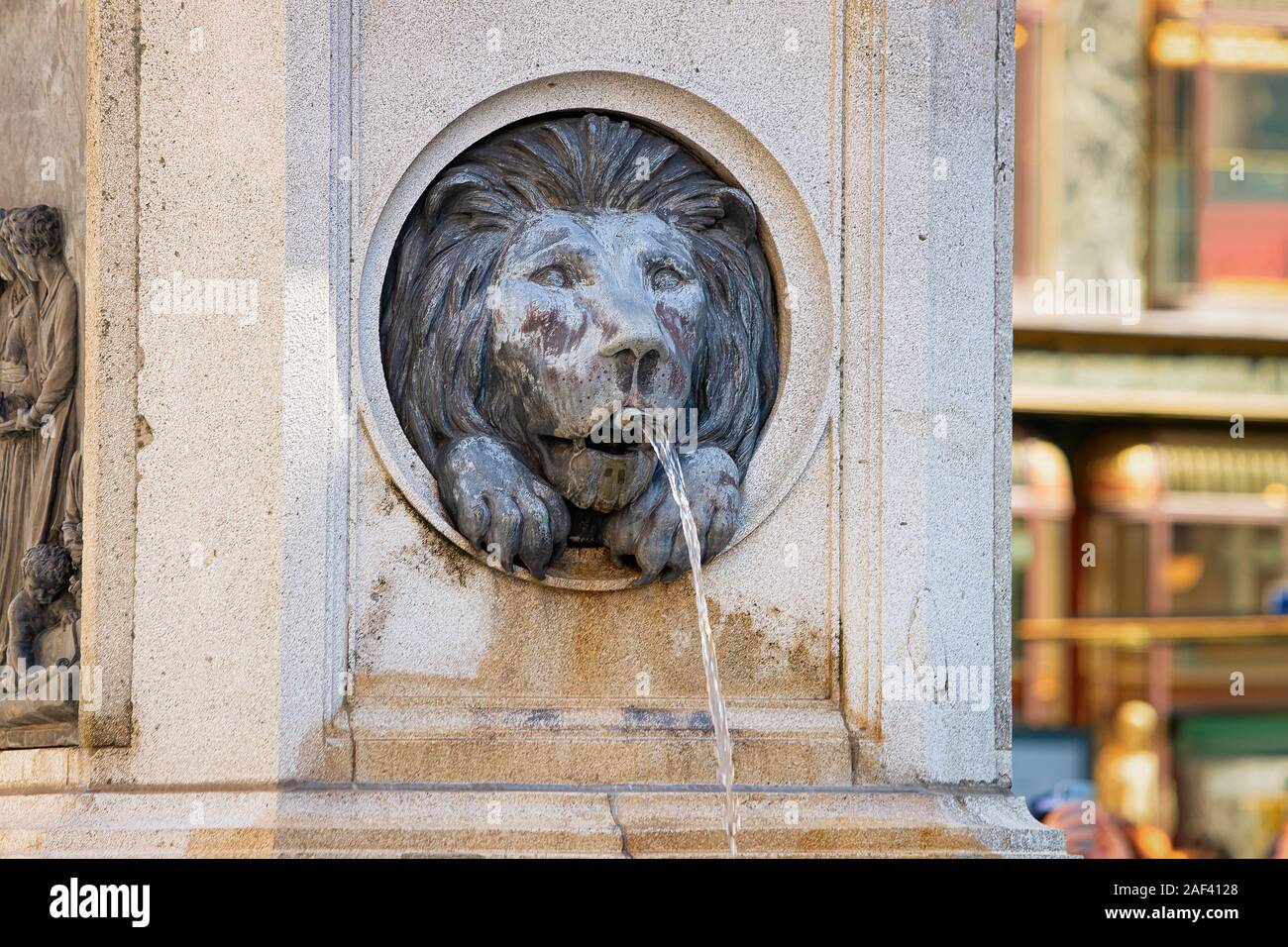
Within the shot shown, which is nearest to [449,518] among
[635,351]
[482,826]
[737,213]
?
[635,351]

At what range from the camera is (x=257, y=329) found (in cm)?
669

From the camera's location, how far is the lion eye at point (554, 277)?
689cm

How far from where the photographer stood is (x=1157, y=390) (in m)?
21.8

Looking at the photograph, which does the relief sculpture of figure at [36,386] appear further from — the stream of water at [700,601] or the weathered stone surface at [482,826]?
the stream of water at [700,601]

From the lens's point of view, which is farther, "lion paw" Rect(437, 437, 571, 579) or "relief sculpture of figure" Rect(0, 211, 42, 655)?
"relief sculpture of figure" Rect(0, 211, 42, 655)

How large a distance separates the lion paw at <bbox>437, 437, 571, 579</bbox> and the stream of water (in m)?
0.31

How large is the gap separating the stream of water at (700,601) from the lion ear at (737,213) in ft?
2.38

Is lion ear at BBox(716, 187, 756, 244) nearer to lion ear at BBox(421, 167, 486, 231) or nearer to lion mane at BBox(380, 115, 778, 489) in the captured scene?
lion mane at BBox(380, 115, 778, 489)

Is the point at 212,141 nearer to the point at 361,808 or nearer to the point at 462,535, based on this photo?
the point at 462,535

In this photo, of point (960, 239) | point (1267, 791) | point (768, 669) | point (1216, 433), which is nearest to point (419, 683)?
point (768, 669)

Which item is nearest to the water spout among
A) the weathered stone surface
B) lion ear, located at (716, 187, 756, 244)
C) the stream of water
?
the stream of water

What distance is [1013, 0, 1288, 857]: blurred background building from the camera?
2088 centimetres
